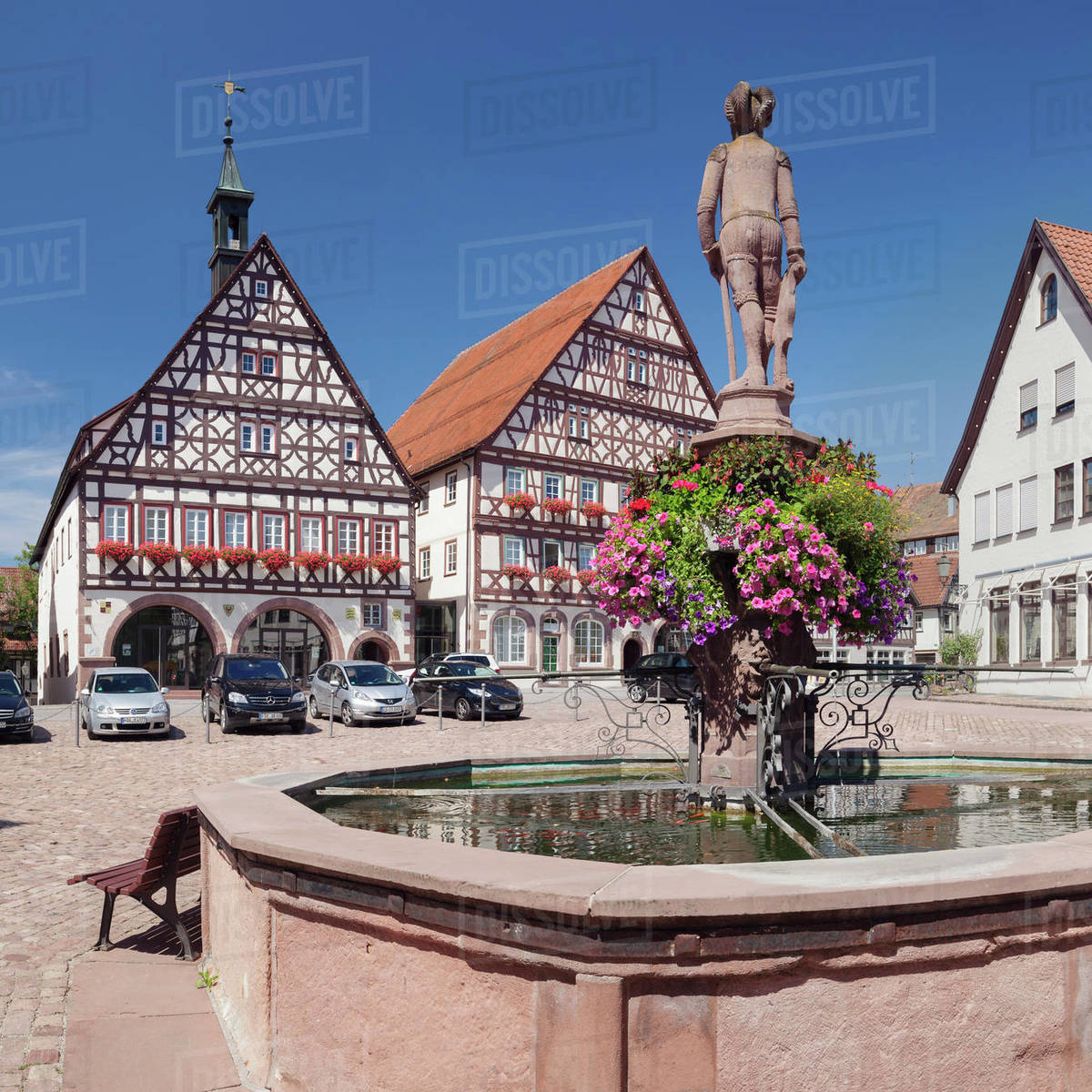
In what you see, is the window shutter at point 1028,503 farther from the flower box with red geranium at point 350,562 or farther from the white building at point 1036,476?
Result: the flower box with red geranium at point 350,562

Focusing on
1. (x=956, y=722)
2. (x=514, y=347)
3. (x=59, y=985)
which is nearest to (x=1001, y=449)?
(x=956, y=722)

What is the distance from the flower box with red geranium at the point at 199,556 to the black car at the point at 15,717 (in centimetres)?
1190

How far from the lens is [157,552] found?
33.9 metres

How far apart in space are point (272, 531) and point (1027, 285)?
24.1m

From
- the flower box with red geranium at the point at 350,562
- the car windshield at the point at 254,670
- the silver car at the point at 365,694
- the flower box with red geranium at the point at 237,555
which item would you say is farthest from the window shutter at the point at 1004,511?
the flower box with red geranium at the point at 237,555

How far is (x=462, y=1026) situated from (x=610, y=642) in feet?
125

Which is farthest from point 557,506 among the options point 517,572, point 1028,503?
point 1028,503

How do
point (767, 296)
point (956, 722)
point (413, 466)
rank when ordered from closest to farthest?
point (767, 296)
point (956, 722)
point (413, 466)

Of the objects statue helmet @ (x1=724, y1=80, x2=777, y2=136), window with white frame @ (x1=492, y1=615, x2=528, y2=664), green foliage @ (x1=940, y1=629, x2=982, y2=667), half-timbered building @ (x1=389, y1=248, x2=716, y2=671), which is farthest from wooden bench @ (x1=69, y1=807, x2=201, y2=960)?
window with white frame @ (x1=492, y1=615, x2=528, y2=664)

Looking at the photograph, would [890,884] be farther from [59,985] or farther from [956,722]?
[956,722]

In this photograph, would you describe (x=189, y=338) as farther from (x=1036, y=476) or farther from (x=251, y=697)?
(x=1036, y=476)

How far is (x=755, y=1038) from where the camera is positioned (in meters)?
3.37

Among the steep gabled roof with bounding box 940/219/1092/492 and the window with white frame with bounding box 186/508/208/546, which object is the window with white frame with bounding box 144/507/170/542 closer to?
the window with white frame with bounding box 186/508/208/546

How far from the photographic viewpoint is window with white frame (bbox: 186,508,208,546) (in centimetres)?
3506
